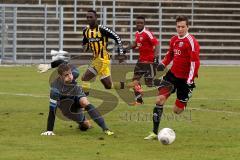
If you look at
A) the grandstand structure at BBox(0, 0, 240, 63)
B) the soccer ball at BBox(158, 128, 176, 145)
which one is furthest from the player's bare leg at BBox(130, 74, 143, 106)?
the grandstand structure at BBox(0, 0, 240, 63)

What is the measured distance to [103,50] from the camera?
60.9ft

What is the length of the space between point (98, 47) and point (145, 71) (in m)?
2.60

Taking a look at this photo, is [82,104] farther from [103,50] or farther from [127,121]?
[103,50]

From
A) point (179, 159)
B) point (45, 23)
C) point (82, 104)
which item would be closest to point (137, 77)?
point (82, 104)

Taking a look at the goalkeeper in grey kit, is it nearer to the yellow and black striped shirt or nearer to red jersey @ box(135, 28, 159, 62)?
the yellow and black striped shirt

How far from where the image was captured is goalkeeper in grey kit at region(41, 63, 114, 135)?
1333 cm

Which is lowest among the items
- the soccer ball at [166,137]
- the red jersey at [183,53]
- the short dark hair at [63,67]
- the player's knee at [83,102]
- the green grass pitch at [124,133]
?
the green grass pitch at [124,133]

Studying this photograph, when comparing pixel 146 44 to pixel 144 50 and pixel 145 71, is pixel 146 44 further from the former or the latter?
pixel 145 71

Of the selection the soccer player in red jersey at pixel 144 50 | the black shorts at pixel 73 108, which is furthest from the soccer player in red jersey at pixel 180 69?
the soccer player in red jersey at pixel 144 50

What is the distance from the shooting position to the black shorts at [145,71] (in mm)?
20422

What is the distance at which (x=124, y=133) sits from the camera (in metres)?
13.7

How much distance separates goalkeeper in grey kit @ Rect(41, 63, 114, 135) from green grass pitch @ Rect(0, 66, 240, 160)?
226 millimetres

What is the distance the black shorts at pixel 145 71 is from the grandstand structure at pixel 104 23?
1957 cm

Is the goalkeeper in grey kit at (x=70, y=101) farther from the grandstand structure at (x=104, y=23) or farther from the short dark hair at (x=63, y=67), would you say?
the grandstand structure at (x=104, y=23)
